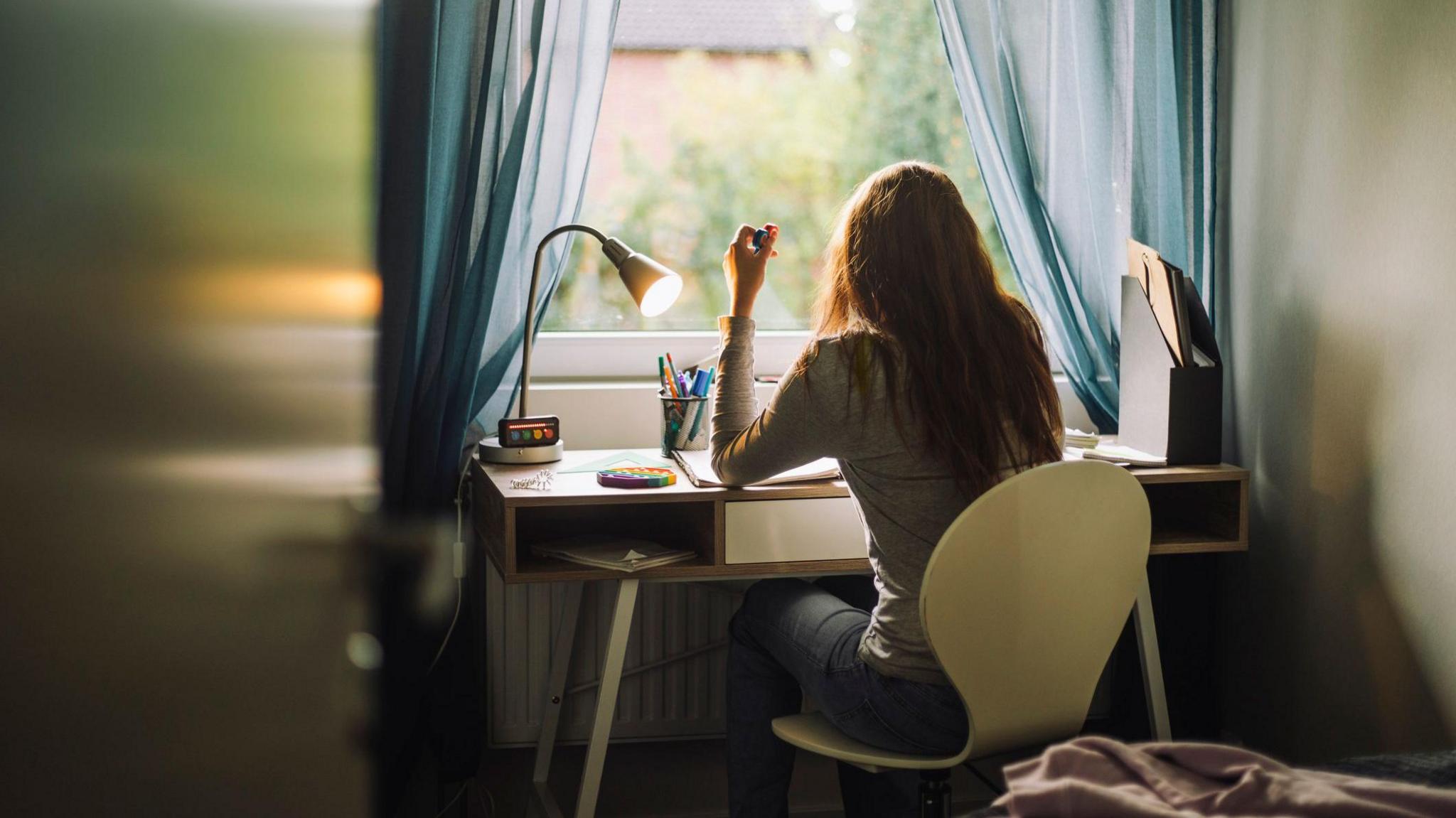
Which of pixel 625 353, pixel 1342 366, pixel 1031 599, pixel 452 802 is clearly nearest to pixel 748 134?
pixel 625 353

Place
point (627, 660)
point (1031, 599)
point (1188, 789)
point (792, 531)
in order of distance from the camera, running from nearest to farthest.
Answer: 1. point (1188, 789)
2. point (1031, 599)
3. point (792, 531)
4. point (627, 660)

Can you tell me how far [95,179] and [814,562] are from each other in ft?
4.57

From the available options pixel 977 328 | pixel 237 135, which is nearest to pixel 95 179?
pixel 237 135

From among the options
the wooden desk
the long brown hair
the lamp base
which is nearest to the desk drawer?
the wooden desk

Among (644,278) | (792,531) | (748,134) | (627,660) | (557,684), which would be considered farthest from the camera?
(748,134)

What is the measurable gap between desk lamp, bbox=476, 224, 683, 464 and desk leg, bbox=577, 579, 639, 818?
0.32 m

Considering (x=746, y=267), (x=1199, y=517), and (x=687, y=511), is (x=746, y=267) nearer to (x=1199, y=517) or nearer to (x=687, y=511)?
(x=687, y=511)

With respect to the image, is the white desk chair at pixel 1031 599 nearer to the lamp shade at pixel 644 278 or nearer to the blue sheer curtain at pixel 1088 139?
the lamp shade at pixel 644 278

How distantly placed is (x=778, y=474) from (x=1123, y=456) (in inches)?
25.4

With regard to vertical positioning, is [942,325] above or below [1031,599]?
above

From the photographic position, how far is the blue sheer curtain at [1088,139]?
2.05 m

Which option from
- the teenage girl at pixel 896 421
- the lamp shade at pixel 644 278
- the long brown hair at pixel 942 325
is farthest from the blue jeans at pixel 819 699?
the lamp shade at pixel 644 278

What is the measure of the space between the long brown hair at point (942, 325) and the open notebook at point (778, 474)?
23 centimetres

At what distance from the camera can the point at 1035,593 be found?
4.27 feet
